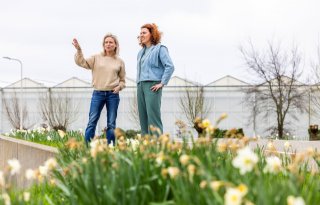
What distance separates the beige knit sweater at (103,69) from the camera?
718 centimetres

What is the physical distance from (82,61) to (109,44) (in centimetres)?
43

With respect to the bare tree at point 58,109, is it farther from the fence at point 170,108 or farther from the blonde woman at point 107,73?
the blonde woman at point 107,73

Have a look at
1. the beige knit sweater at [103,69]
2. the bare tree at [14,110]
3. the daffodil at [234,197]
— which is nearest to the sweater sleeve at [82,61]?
the beige knit sweater at [103,69]

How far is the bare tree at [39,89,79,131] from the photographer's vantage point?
3000cm

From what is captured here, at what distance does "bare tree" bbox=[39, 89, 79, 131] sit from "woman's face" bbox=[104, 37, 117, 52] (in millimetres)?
22708

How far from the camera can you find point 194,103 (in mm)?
28141

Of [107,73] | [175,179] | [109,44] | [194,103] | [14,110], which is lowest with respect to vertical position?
[14,110]

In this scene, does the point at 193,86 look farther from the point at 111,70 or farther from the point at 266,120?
the point at 111,70

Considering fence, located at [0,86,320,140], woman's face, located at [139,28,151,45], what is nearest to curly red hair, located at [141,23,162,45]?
woman's face, located at [139,28,151,45]

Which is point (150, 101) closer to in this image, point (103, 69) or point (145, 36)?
point (145, 36)

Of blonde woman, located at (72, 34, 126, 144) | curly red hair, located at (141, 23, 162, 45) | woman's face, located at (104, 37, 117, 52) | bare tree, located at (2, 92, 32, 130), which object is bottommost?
bare tree, located at (2, 92, 32, 130)

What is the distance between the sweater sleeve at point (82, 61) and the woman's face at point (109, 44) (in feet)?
0.84

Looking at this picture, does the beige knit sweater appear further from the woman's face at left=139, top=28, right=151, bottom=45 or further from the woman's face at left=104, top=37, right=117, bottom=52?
the woman's face at left=139, top=28, right=151, bottom=45

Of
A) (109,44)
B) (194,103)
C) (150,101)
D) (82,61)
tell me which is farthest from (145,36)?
(194,103)
